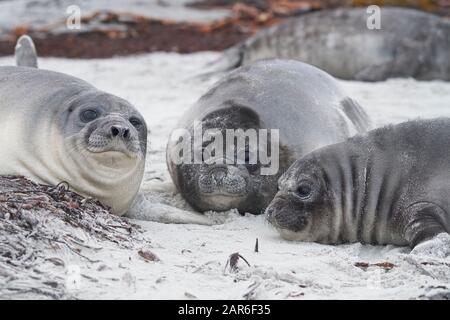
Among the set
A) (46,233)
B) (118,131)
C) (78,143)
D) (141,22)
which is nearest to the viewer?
(46,233)

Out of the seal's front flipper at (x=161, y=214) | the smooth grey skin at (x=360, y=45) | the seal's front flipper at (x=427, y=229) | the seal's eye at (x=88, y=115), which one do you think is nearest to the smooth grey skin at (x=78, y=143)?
the seal's eye at (x=88, y=115)

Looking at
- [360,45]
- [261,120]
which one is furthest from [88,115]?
[360,45]

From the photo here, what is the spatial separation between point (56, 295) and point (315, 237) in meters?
1.68

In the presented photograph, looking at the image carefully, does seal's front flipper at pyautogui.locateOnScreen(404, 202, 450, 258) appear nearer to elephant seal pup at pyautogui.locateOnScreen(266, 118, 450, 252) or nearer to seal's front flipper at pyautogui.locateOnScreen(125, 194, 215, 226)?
elephant seal pup at pyautogui.locateOnScreen(266, 118, 450, 252)

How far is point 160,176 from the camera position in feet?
20.6

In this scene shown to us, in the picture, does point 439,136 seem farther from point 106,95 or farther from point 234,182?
point 106,95

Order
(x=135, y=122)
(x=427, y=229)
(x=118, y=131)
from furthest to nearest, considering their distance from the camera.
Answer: (x=135, y=122), (x=118, y=131), (x=427, y=229)

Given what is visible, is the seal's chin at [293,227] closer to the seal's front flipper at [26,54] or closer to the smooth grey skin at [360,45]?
the seal's front flipper at [26,54]

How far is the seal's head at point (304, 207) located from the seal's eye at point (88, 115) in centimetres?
96

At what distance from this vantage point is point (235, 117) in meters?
5.70

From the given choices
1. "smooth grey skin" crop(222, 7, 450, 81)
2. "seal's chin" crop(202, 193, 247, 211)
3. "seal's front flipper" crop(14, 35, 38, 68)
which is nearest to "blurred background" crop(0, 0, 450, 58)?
"smooth grey skin" crop(222, 7, 450, 81)

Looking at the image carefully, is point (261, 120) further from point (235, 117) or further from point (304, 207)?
point (304, 207)

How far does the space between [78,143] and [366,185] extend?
54.1 inches

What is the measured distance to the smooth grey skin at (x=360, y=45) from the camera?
10.0 metres
